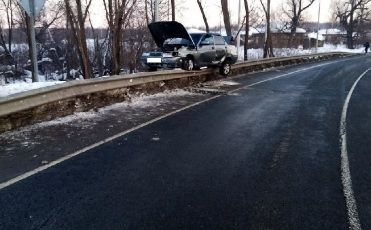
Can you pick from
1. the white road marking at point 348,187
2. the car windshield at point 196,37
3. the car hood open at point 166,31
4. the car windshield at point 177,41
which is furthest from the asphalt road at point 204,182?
the car windshield at point 196,37

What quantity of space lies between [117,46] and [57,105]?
1503cm

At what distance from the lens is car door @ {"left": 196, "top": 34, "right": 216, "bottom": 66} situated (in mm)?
18406

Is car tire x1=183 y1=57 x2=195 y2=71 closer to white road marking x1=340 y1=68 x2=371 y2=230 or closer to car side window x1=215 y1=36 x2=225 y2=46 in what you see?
car side window x1=215 y1=36 x2=225 y2=46

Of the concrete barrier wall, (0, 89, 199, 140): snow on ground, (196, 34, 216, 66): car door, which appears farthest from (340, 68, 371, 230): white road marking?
(196, 34, 216, 66): car door

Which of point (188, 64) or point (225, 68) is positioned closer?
point (188, 64)

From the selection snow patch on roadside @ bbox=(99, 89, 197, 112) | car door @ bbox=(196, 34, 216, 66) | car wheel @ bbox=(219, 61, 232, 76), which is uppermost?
car door @ bbox=(196, 34, 216, 66)

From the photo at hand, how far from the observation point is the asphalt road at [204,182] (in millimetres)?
4438

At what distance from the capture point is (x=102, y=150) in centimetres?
708

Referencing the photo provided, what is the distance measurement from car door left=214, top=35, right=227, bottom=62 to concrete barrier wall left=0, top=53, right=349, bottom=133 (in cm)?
195

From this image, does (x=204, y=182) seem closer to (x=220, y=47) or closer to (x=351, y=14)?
(x=220, y=47)

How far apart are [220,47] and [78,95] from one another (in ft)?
34.4

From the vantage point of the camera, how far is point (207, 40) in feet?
62.2

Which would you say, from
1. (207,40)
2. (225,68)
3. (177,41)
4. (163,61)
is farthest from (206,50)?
(163,61)

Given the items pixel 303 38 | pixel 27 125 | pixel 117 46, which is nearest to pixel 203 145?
pixel 27 125
